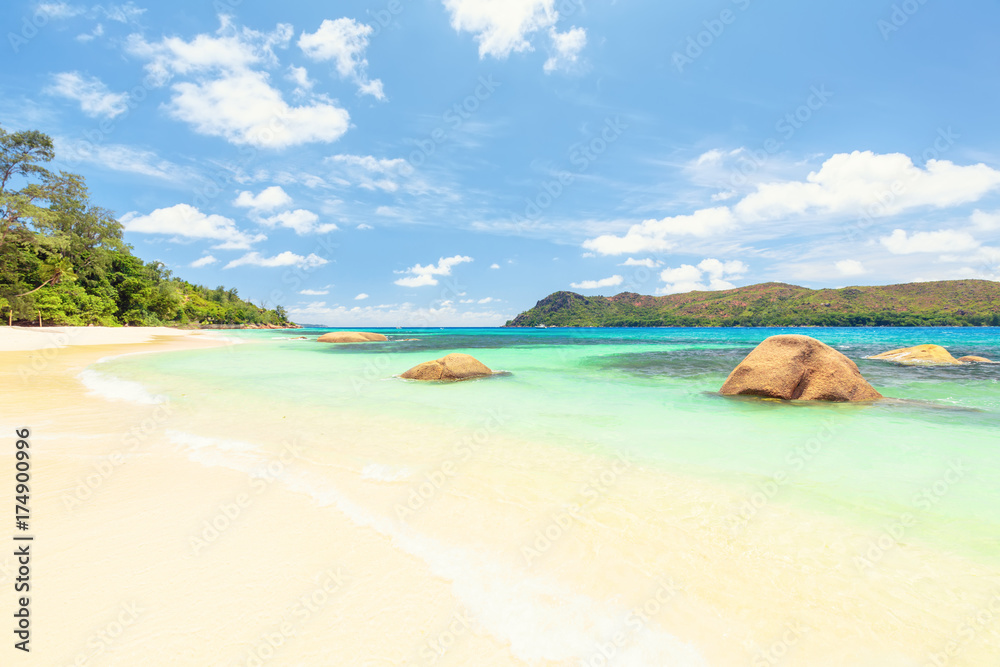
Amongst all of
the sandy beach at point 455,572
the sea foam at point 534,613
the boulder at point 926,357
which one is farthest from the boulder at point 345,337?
the boulder at point 926,357

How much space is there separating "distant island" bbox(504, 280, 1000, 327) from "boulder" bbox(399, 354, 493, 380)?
438ft

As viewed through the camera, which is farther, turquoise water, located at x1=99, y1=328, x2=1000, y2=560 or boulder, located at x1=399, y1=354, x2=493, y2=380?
boulder, located at x1=399, y1=354, x2=493, y2=380

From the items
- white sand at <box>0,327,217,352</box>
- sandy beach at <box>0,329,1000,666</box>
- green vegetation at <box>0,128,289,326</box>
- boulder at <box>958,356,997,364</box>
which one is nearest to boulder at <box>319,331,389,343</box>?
white sand at <box>0,327,217,352</box>

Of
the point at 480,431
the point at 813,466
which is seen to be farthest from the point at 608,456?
the point at 813,466

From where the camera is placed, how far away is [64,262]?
40125 millimetres

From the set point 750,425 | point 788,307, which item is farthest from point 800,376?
point 788,307

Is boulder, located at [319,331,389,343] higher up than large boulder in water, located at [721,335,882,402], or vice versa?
boulder, located at [319,331,389,343]

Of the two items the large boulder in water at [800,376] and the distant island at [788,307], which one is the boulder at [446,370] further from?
the distant island at [788,307]

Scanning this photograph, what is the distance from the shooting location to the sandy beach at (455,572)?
2344mm

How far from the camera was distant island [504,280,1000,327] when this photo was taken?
102 meters

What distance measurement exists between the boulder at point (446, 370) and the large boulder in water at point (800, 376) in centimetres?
870

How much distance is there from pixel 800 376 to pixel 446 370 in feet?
36.6

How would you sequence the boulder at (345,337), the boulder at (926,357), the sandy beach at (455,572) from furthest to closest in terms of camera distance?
1. the boulder at (345,337)
2. the boulder at (926,357)
3. the sandy beach at (455,572)

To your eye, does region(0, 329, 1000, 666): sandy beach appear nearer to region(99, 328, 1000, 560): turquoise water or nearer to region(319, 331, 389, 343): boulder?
region(99, 328, 1000, 560): turquoise water
